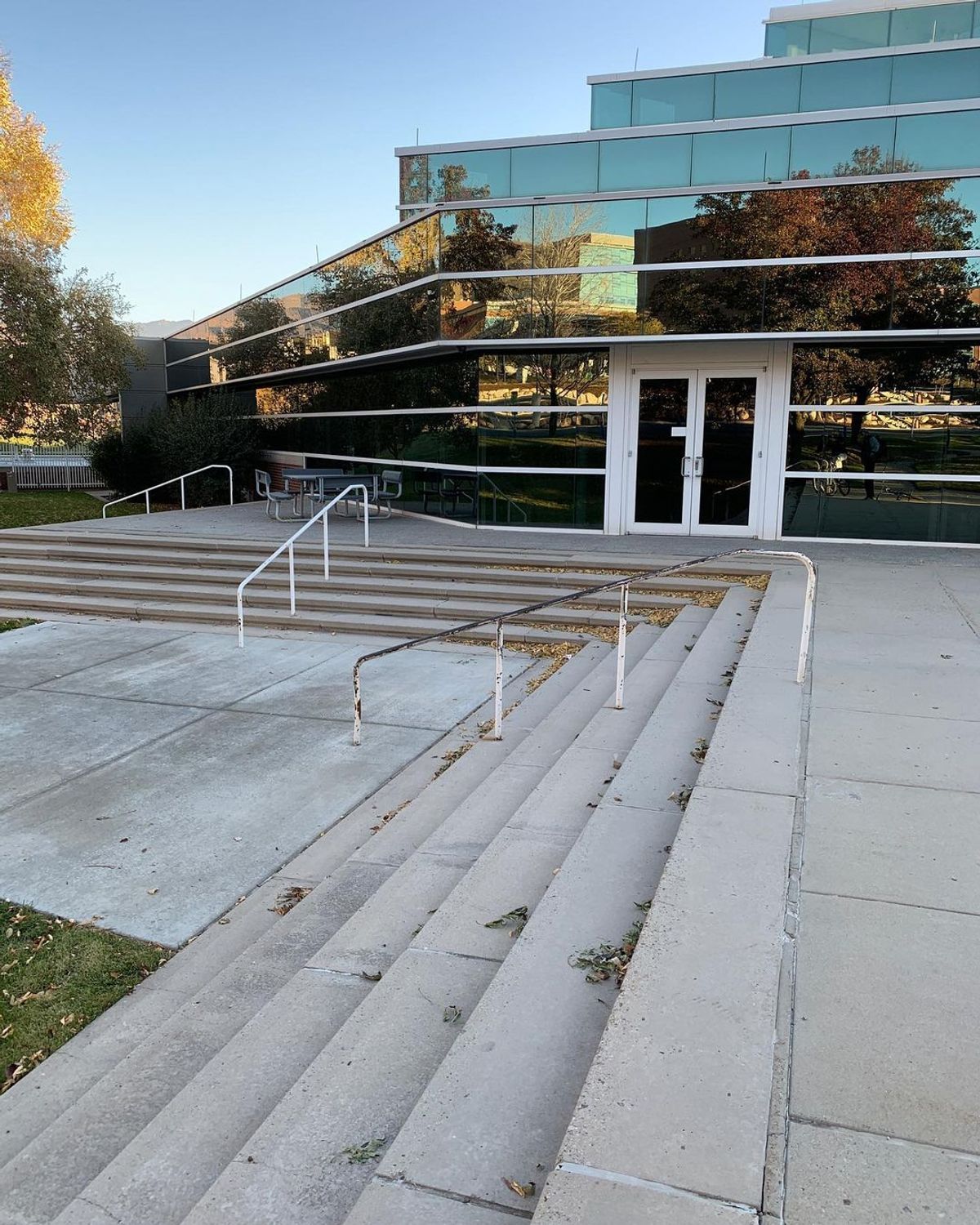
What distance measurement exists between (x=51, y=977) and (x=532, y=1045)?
2.43 m

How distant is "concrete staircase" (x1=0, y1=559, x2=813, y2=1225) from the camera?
7.14ft

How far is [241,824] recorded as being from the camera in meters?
5.47

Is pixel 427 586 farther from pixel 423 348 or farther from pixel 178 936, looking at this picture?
pixel 178 936

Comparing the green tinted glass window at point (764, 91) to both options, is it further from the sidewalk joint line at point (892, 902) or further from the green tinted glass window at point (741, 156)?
the sidewalk joint line at point (892, 902)

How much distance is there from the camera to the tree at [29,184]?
1131 inches

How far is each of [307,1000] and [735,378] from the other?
11.9 meters

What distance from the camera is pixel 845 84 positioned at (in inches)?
657

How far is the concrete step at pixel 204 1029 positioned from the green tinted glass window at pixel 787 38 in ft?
68.1

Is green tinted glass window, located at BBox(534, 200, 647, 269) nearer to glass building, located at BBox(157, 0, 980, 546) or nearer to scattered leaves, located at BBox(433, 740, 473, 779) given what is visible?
glass building, located at BBox(157, 0, 980, 546)

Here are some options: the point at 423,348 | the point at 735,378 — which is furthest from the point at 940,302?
the point at 423,348

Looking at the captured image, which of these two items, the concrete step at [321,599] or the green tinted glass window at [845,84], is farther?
the green tinted glass window at [845,84]

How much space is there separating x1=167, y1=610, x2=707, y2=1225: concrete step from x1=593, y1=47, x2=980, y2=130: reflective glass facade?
610 inches

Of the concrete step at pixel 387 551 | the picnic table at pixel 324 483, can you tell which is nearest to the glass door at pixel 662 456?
the concrete step at pixel 387 551

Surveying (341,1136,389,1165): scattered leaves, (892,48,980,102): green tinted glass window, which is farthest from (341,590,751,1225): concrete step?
(892,48,980,102): green tinted glass window
